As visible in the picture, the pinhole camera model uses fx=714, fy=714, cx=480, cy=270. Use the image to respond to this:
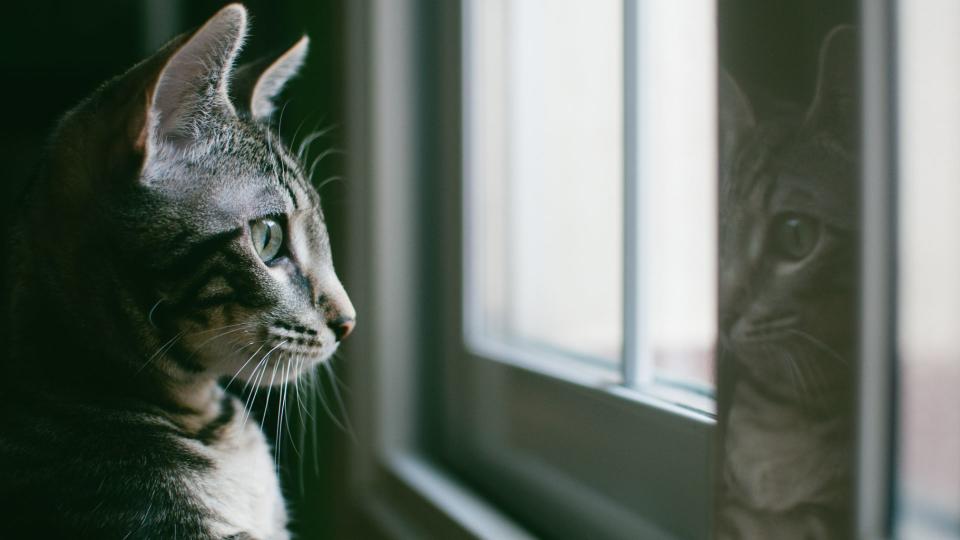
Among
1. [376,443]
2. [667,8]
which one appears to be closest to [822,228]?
[667,8]

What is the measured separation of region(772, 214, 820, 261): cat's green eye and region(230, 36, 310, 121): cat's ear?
1.32ft

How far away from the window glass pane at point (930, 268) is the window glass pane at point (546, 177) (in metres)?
0.31

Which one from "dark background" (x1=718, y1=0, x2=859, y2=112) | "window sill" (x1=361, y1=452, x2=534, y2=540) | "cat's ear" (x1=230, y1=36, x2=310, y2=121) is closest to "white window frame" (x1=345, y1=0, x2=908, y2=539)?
"window sill" (x1=361, y1=452, x2=534, y2=540)

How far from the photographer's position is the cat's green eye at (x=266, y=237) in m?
0.54

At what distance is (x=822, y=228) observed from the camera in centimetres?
35

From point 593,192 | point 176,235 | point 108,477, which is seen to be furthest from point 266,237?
point 593,192

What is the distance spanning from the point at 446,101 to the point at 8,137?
54cm

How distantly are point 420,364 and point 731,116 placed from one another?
0.57 m

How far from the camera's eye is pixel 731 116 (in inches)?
15.2

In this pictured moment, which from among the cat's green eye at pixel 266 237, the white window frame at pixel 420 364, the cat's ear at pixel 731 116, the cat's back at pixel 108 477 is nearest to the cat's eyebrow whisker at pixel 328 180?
the white window frame at pixel 420 364

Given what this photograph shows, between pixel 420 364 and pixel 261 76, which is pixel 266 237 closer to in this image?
pixel 261 76

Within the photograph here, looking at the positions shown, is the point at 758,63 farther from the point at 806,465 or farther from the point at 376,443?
the point at 376,443

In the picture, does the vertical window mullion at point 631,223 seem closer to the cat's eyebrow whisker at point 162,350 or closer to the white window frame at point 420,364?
the white window frame at point 420,364

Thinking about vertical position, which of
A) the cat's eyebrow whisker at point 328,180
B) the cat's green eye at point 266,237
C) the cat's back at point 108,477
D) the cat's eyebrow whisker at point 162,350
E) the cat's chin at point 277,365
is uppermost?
the cat's eyebrow whisker at point 328,180
